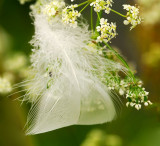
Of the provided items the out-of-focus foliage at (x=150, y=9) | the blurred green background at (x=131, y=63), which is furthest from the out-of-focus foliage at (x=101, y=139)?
the out-of-focus foliage at (x=150, y=9)

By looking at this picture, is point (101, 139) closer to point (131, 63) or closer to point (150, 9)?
point (131, 63)

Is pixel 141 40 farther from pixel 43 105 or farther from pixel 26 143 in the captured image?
pixel 26 143

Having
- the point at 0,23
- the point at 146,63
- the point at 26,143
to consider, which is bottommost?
Answer: the point at 26,143

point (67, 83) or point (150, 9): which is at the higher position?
point (150, 9)

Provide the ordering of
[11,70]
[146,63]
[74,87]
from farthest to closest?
[11,70] → [146,63] → [74,87]

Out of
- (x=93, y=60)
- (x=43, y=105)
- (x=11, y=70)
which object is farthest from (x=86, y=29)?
(x=11, y=70)

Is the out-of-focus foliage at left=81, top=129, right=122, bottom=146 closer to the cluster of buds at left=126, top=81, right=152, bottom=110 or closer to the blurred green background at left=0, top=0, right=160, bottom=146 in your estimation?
the blurred green background at left=0, top=0, right=160, bottom=146

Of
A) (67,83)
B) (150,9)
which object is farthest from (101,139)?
(150,9)
